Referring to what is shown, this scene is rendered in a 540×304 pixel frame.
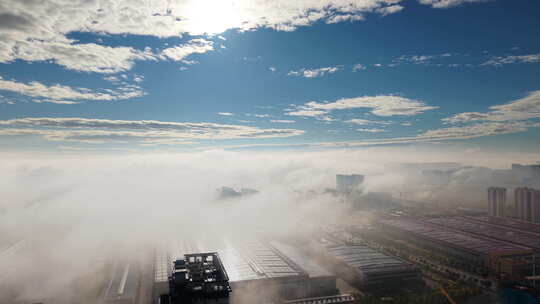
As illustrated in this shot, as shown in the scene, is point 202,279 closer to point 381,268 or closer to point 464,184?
point 381,268

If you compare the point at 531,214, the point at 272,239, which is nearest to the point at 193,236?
the point at 272,239

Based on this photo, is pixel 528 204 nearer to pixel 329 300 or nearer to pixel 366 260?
pixel 366 260

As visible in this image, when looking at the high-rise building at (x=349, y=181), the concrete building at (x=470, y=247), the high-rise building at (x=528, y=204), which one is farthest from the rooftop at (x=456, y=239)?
the high-rise building at (x=349, y=181)

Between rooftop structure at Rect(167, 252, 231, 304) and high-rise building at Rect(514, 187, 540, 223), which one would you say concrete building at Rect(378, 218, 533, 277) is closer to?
high-rise building at Rect(514, 187, 540, 223)

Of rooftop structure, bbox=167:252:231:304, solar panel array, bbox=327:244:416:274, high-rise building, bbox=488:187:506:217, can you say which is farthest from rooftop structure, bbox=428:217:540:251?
rooftop structure, bbox=167:252:231:304

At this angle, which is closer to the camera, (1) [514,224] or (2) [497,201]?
(1) [514,224]

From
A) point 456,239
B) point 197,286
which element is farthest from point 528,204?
point 197,286
